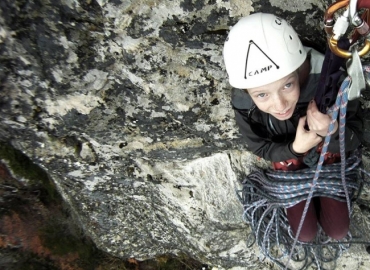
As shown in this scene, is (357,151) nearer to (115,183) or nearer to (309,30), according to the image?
(309,30)

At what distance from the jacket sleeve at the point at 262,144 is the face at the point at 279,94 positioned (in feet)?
0.82

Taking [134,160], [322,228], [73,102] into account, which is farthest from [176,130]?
[322,228]

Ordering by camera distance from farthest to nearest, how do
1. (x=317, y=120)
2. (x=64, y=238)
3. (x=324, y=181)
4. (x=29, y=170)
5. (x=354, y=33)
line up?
(x=64, y=238)
(x=29, y=170)
(x=324, y=181)
(x=317, y=120)
(x=354, y=33)

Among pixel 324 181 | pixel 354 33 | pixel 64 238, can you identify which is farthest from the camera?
pixel 64 238

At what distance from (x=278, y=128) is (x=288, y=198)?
43 centimetres

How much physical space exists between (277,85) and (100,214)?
174cm

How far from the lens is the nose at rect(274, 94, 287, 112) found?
57.3 inches

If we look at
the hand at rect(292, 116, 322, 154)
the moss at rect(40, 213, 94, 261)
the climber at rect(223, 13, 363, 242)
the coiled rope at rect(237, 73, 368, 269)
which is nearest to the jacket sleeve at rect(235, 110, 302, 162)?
the climber at rect(223, 13, 363, 242)

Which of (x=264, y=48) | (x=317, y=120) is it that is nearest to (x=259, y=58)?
(x=264, y=48)

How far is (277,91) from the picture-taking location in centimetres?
145

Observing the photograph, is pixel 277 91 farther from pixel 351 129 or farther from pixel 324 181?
pixel 324 181

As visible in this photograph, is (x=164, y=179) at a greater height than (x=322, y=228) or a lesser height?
greater

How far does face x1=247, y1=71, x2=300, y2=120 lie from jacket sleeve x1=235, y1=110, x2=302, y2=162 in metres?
0.25

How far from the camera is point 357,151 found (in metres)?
1.91
